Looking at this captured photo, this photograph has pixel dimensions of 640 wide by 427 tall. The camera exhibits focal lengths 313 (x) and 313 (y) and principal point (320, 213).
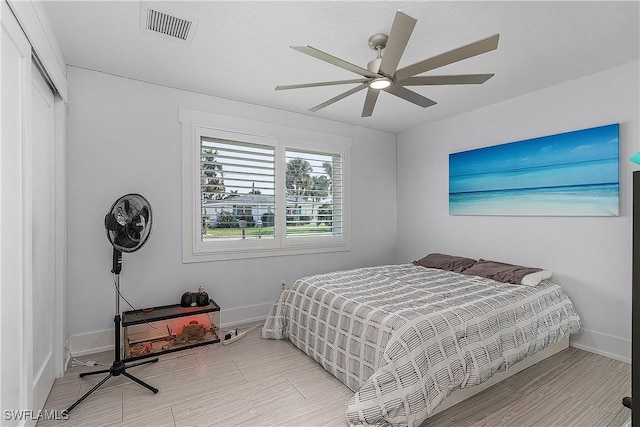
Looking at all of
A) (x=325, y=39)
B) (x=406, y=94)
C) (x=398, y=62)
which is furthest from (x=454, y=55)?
(x=325, y=39)

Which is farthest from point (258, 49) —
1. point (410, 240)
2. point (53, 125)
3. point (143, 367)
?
point (410, 240)

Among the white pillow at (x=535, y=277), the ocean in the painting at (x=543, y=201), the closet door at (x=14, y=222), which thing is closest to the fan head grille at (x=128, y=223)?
the closet door at (x=14, y=222)

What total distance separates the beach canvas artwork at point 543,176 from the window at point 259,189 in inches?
62.0

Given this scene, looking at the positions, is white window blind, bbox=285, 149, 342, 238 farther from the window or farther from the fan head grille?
the fan head grille

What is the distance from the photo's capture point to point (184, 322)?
3.03 meters

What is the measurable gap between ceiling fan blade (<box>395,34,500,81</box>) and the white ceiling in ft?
1.34

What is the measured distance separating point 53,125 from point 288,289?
235 cm

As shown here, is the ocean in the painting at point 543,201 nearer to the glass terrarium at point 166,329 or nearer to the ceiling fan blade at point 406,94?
the ceiling fan blade at point 406,94

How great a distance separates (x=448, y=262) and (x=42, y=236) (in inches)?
147

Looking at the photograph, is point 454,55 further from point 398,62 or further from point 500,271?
point 500,271

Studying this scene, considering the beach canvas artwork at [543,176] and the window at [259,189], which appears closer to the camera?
the beach canvas artwork at [543,176]

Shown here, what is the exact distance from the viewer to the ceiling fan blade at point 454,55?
5.31 feet

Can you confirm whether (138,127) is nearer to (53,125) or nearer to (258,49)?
(53,125)

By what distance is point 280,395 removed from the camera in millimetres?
2152
